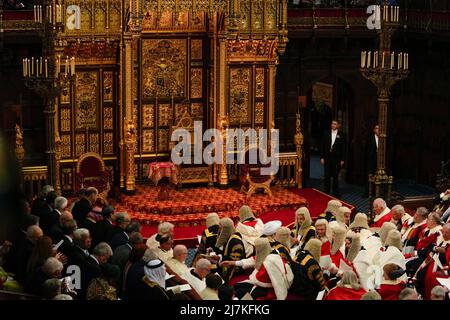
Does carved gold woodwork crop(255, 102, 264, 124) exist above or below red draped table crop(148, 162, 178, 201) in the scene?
above

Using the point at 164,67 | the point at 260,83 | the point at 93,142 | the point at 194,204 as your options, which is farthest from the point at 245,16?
the point at 194,204

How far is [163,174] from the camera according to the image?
71.1 feet

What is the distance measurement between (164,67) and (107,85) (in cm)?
146

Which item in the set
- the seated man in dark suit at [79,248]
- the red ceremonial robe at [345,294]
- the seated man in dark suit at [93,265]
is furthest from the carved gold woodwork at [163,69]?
the red ceremonial robe at [345,294]

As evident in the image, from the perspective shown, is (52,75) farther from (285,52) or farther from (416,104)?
(416,104)

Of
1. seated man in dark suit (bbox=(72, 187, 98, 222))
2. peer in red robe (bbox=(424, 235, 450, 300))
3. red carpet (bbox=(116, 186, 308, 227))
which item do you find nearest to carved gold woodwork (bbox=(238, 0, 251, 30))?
red carpet (bbox=(116, 186, 308, 227))

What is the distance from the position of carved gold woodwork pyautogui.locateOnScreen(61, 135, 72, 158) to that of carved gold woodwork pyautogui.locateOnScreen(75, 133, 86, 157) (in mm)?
176

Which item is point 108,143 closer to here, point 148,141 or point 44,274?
point 148,141

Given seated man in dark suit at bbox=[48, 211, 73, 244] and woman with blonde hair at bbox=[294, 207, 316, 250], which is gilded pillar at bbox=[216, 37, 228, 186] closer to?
woman with blonde hair at bbox=[294, 207, 316, 250]

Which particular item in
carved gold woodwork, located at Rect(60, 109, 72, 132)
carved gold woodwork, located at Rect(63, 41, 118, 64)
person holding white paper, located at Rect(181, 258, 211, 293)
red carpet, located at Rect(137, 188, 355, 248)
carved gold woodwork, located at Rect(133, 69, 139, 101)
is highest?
carved gold woodwork, located at Rect(63, 41, 118, 64)

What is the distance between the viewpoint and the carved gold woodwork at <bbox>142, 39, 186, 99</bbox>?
22781 millimetres

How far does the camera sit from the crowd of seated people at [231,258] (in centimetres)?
1230

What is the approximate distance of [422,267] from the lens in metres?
14.6

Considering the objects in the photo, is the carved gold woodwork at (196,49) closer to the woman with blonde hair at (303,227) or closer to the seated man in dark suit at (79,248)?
the woman with blonde hair at (303,227)
